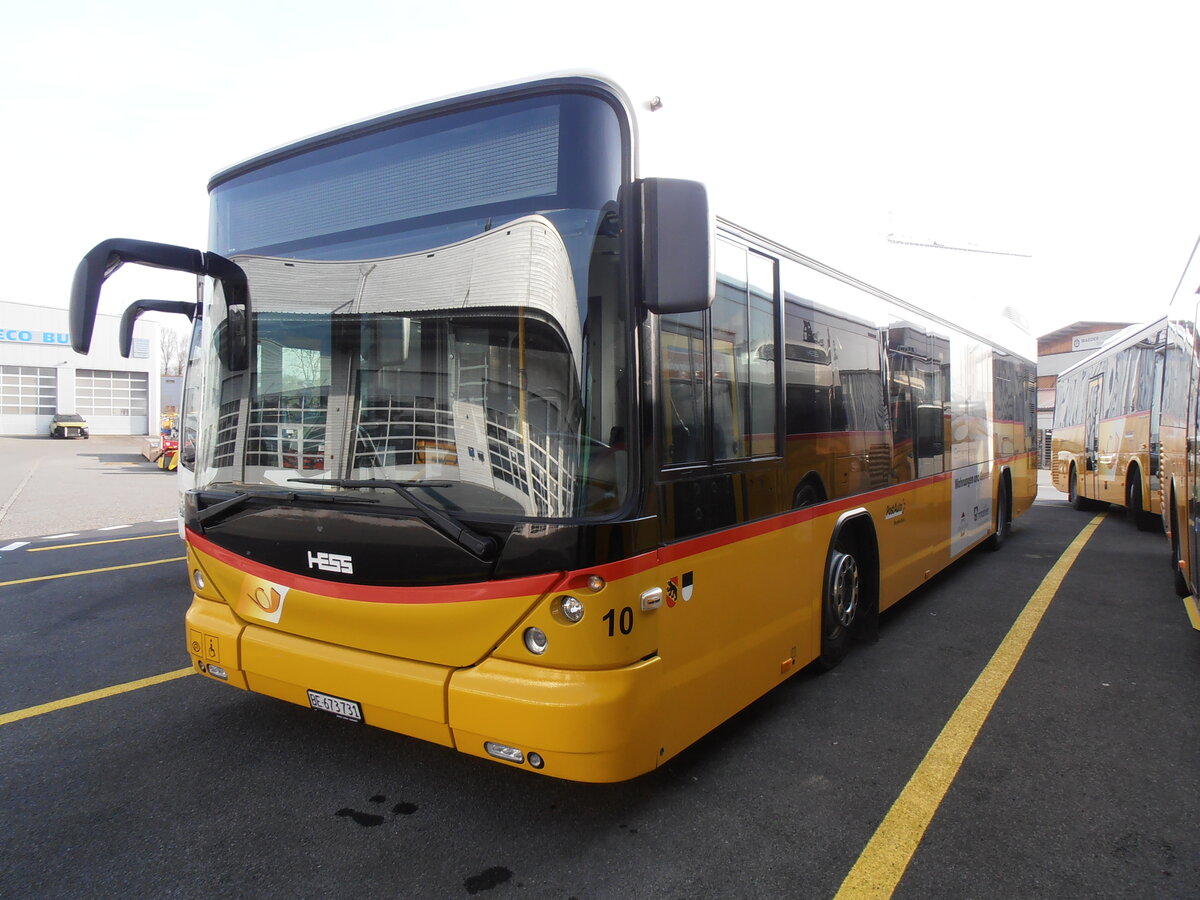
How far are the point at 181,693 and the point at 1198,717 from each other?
19.3 feet

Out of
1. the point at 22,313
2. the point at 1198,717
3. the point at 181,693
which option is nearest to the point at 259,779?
the point at 181,693

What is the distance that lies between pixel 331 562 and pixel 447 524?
684 mm

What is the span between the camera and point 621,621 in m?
2.75

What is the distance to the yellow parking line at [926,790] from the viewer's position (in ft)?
8.95

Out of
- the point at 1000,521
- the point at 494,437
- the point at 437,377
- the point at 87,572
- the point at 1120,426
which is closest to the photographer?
the point at 494,437

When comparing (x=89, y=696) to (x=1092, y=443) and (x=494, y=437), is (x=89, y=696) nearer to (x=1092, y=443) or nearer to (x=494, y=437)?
(x=494, y=437)

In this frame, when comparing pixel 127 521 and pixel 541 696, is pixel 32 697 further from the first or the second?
pixel 127 521

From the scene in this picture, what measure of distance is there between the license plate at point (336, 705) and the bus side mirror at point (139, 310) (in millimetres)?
2071

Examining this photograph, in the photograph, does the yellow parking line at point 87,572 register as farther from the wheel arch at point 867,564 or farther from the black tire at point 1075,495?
the black tire at point 1075,495

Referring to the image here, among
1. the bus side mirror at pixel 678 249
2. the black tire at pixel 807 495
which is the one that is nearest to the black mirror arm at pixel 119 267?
the bus side mirror at pixel 678 249

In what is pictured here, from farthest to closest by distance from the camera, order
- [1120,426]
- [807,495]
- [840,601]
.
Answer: [1120,426]
[840,601]
[807,495]

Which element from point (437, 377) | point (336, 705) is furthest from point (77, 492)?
point (437, 377)

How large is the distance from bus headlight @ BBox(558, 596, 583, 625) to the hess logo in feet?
3.22

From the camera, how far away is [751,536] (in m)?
3.61
